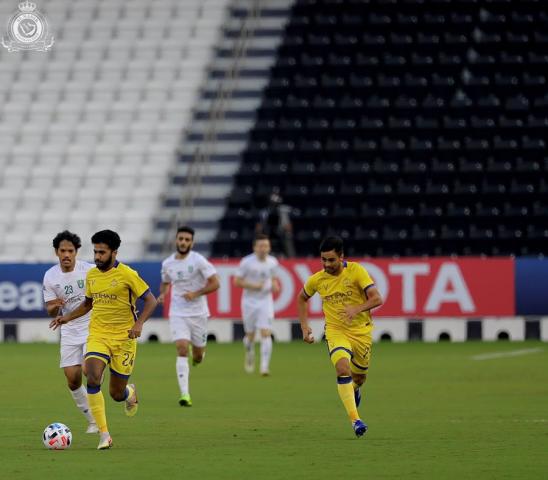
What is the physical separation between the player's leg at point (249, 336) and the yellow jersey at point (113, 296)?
32.7 feet

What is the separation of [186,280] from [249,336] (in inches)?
179

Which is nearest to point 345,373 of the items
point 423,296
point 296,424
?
point 296,424

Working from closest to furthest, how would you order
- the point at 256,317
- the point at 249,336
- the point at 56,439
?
the point at 56,439, the point at 249,336, the point at 256,317

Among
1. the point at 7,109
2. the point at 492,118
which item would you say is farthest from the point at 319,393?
the point at 7,109

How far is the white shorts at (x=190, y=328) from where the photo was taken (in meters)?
18.3

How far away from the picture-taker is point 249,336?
2295cm

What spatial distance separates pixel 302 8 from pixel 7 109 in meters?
8.75

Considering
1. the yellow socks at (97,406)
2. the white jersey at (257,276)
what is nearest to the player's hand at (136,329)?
the yellow socks at (97,406)

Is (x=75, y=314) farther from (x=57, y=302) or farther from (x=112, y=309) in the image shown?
(x=57, y=302)

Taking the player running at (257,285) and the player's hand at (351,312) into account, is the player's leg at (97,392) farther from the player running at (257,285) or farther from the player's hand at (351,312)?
the player running at (257,285)

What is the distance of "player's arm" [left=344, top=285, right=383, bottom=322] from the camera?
13.3 m

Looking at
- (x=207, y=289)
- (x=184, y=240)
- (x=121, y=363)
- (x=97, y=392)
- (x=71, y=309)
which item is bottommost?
(x=97, y=392)

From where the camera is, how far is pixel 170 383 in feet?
67.1

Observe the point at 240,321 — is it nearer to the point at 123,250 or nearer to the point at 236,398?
the point at 123,250
